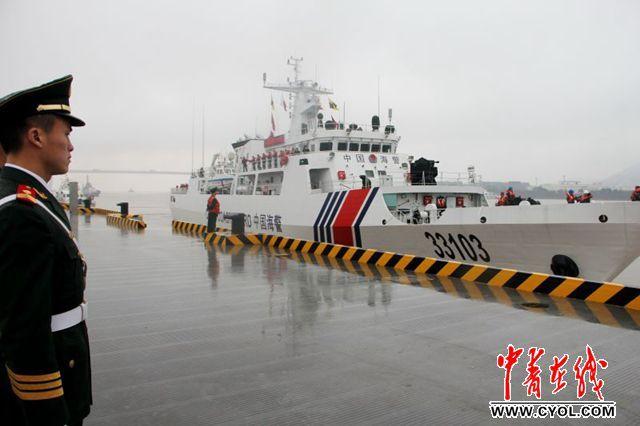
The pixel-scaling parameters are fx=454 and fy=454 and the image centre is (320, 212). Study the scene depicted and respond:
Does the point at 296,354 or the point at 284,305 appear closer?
the point at 296,354

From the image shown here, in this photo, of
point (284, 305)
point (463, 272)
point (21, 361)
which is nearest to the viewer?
point (21, 361)

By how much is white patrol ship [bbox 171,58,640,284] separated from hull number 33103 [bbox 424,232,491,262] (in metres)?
0.02

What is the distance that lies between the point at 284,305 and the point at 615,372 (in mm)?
3253

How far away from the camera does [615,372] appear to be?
127 inches

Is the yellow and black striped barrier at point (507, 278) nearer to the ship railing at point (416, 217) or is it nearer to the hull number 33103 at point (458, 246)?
the hull number 33103 at point (458, 246)

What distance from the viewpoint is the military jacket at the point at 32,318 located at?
57.2 inches

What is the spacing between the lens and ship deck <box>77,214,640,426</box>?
272cm

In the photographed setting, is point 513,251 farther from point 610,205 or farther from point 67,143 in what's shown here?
point 67,143

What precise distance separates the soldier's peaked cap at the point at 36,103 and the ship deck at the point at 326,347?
1.73m

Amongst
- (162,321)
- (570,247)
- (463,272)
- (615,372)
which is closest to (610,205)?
(570,247)

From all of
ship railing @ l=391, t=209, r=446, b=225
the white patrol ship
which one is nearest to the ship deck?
the white patrol ship

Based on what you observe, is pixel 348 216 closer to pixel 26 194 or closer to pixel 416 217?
pixel 416 217

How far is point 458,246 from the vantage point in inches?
359

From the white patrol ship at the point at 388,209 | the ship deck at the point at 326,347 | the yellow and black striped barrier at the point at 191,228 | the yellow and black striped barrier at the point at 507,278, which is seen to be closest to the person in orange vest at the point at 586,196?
the white patrol ship at the point at 388,209
